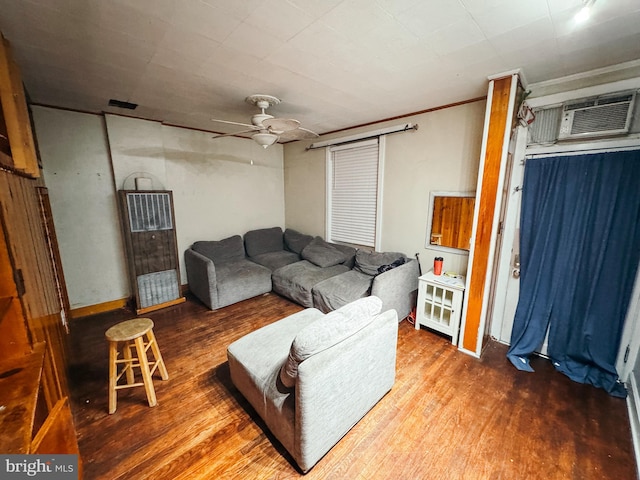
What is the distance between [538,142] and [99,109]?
15.1 feet

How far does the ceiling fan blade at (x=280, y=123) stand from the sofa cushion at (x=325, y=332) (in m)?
1.54

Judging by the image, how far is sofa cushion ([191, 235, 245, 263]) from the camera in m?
3.77

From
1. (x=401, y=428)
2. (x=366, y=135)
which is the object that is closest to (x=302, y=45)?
(x=366, y=135)

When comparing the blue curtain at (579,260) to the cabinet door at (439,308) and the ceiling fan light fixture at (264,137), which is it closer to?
the cabinet door at (439,308)

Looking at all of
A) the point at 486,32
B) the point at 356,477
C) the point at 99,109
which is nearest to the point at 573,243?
the point at 486,32

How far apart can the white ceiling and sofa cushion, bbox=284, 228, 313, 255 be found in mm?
2383

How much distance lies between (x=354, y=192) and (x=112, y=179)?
3.26m

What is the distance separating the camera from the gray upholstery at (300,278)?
3.21 meters

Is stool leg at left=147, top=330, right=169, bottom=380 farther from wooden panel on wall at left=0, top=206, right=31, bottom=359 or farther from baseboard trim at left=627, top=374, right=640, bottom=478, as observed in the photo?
baseboard trim at left=627, top=374, right=640, bottom=478

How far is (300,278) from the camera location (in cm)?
334

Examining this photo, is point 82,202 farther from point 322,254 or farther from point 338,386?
point 338,386

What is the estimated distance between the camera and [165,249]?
3250 millimetres

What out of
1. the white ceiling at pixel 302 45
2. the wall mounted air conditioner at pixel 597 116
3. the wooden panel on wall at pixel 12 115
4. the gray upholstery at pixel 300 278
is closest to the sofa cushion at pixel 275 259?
the gray upholstery at pixel 300 278

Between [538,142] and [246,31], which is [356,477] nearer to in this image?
[246,31]
